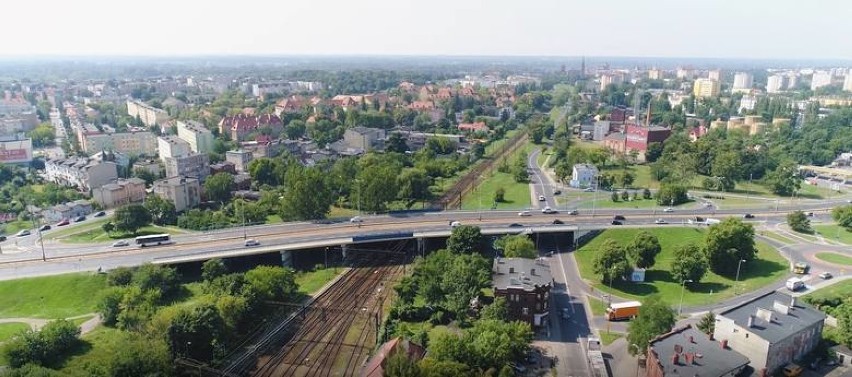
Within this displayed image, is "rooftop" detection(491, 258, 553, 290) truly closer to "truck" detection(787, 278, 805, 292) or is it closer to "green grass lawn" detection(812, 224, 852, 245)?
"truck" detection(787, 278, 805, 292)

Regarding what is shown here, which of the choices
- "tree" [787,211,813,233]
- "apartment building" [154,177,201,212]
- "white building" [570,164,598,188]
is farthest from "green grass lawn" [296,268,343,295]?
"tree" [787,211,813,233]

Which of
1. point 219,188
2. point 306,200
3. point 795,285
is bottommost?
point 795,285

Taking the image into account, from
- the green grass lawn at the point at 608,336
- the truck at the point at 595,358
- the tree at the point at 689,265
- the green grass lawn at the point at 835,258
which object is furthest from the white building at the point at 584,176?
the truck at the point at 595,358

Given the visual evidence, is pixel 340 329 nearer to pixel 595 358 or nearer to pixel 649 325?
pixel 595 358

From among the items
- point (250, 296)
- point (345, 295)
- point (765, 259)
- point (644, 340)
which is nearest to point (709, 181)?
point (765, 259)

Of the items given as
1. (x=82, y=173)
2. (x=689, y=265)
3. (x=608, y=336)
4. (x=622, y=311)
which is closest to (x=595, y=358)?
(x=608, y=336)
